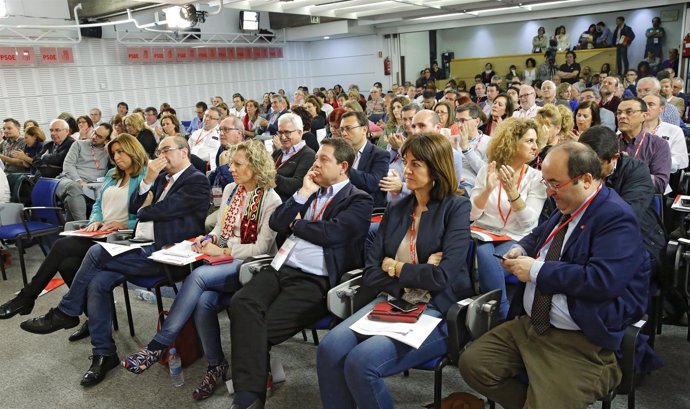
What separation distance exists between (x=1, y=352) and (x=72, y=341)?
43 cm

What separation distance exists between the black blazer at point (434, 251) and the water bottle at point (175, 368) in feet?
4.18

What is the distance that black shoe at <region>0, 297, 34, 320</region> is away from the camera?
343cm

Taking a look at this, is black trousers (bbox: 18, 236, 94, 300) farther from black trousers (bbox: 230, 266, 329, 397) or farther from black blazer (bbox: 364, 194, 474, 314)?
black blazer (bbox: 364, 194, 474, 314)

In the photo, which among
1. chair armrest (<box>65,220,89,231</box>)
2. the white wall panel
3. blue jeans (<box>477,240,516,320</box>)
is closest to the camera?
blue jeans (<box>477,240,516,320</box>)

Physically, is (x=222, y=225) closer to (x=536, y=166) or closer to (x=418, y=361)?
(x=418, y=361)

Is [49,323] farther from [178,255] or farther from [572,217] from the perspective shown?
[572,217]

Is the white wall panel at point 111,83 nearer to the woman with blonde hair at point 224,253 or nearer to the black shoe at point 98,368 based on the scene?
the black shoe at point 98,368

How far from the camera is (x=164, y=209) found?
321 cm

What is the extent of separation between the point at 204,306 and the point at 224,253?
382 millimetres

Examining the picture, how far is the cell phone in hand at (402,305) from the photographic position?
7.14 feet

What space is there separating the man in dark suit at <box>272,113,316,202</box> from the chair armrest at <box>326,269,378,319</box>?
142 cm

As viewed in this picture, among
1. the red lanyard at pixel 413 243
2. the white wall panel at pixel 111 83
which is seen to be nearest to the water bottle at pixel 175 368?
the red lanyard at pixel 413 243

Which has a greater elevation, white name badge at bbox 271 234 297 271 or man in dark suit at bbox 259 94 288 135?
man in dark suit at bbox 259 94 288 135

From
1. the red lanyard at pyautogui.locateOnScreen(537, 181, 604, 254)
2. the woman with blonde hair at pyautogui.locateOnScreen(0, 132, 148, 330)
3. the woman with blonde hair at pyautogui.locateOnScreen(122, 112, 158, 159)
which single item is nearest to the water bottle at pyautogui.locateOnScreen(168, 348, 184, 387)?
the woman with blonde hair at pyautogui.locateOnScreen(0, 132, 148, 330)
